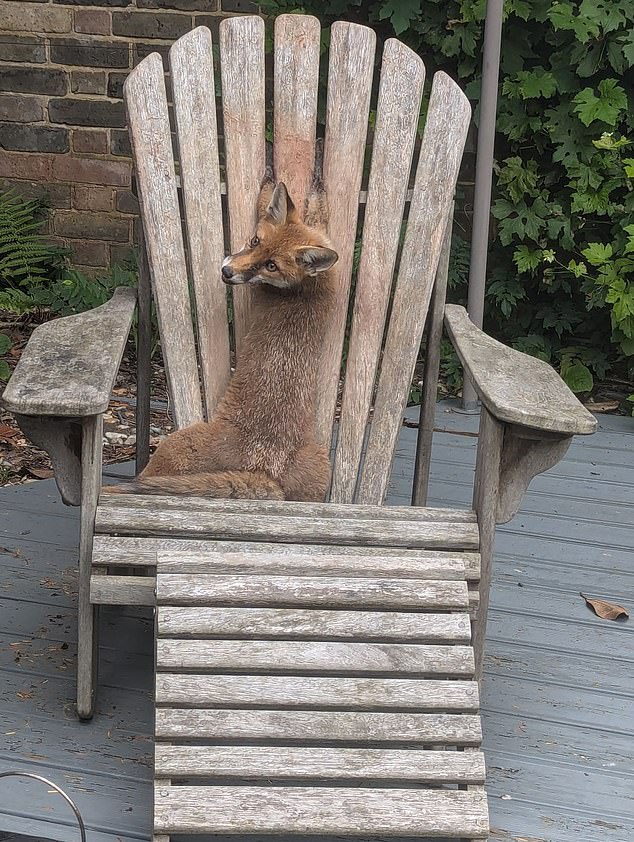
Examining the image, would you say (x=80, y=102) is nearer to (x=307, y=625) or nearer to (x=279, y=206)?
(x=279, y=206)

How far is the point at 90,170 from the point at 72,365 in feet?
10.3

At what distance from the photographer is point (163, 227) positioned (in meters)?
2.64

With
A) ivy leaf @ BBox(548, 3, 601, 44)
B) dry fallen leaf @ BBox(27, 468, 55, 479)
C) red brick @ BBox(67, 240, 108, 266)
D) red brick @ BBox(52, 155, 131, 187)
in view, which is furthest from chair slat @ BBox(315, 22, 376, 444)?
red brick @ BBox(67, 240, 108, 266)

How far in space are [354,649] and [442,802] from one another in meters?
0.32

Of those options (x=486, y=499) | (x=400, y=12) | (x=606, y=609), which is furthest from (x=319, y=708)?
(x=400, y=12)

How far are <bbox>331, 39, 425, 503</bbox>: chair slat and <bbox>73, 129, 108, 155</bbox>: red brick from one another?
2.61 m

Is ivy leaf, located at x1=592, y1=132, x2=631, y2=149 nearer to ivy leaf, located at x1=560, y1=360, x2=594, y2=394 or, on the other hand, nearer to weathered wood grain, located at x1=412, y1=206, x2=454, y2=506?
ivy leaf, located at x1=560, y1=360, x2=594, y2=394

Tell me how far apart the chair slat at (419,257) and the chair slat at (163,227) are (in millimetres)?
486

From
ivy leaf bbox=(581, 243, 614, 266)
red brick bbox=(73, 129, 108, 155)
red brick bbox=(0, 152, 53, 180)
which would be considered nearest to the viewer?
ivy leaf bbox=(581, 243, 614, 266)

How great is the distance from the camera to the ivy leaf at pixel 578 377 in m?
4.47

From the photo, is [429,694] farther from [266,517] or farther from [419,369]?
[419,369]

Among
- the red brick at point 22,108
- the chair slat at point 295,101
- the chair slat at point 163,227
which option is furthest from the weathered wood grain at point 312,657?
the red brick at point 22,108

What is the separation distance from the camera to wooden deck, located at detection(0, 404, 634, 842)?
80.5 inches

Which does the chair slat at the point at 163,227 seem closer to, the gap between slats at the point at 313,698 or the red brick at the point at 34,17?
the gap between slats at the point at 313,698
